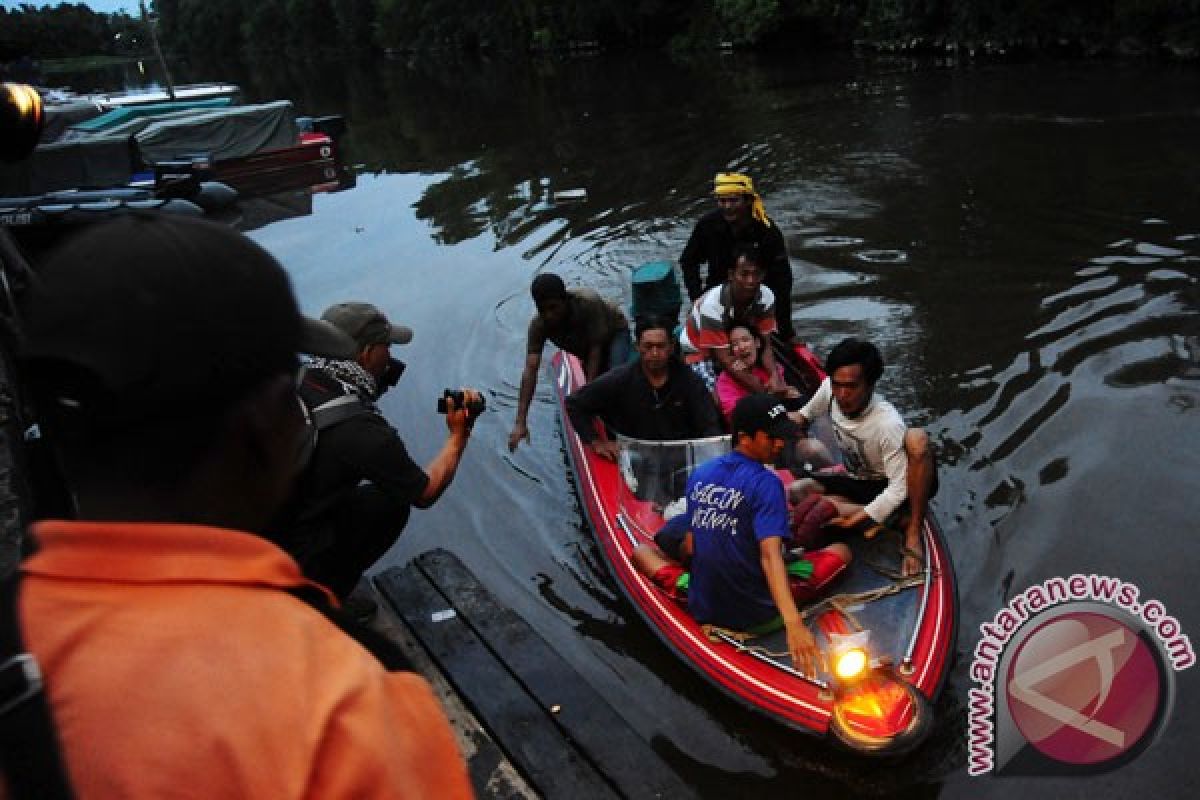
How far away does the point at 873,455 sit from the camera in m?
4.96

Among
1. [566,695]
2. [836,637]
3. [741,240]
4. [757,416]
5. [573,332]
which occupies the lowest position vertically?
[836,637]

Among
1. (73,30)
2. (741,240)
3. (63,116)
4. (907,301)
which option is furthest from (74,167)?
(73,30)

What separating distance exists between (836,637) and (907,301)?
6.15 meters

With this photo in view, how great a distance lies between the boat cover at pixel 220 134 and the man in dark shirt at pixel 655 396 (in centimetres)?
1627

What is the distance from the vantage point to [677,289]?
755 cm

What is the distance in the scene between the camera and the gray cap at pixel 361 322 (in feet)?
13.2

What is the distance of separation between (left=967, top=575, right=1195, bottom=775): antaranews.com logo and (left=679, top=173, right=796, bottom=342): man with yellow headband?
353cm

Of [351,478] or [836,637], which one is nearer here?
[351,478]

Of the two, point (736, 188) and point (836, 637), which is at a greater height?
point (736, 188)

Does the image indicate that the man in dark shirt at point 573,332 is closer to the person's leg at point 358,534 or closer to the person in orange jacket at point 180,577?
the person's leg at point 358,534

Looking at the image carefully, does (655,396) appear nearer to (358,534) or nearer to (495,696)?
(358,534)

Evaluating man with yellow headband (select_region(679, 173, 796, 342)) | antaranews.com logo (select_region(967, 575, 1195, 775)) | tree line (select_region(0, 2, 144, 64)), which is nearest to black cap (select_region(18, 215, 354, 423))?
antaranews.com logo (select_region(967, 575, 1195, 775))

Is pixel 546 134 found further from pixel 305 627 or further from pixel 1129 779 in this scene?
pixel 305 627

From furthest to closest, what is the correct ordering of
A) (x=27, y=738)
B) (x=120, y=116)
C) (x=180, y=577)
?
(x=120, y=116) < (x=180, y=577) < (x=27, y=738)
